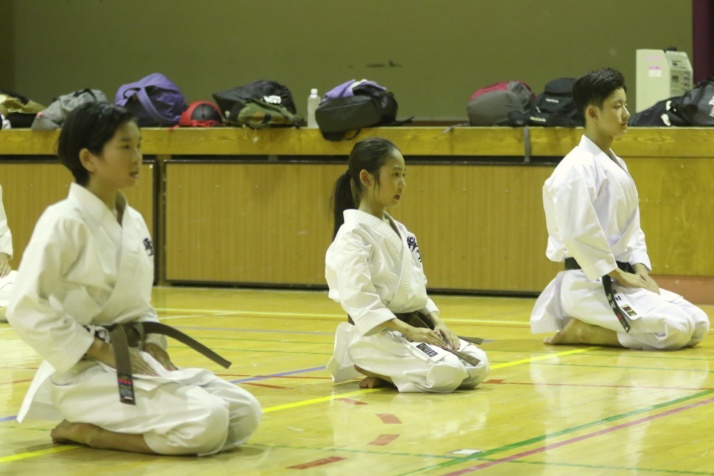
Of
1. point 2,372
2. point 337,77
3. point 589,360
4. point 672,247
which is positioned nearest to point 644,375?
point 589,360

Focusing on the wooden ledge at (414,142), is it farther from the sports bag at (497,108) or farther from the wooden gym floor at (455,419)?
the wooden gym floor at (455,419)

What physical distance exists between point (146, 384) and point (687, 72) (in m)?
6.41

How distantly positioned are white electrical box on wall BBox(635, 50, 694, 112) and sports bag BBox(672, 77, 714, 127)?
68 cm

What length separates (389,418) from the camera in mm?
3752

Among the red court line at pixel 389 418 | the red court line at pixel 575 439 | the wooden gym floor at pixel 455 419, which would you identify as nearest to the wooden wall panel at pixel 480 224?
the wooden gym floor at pixel 455 419

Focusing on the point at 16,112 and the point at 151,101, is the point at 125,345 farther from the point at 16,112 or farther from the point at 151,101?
the point at 16,112

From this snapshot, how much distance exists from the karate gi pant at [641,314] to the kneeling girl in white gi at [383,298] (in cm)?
139

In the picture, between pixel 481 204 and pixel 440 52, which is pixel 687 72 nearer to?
pixel 481 204

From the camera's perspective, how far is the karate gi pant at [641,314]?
5.52 meters

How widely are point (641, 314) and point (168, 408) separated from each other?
2.98 metres

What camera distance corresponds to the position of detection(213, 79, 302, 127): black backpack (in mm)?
8656

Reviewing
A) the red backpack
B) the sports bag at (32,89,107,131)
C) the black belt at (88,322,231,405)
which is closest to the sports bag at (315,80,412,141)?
the red backpack

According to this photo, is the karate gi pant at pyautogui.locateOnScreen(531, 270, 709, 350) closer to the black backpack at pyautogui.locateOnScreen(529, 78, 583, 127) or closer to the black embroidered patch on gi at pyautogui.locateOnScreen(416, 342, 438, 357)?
the black embroidered patch on gi at pyautogui.locateOnScreen(416, 342, 438, 357)

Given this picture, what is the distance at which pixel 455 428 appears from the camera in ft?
11.7
